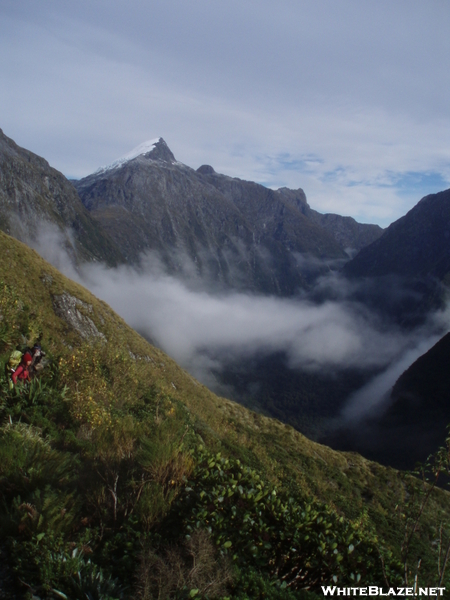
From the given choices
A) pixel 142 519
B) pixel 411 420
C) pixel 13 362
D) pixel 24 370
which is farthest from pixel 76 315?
pixel 411 420

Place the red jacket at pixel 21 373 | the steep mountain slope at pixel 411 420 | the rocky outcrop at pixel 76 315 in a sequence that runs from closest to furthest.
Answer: the red jacket at pixel 21 373 → the rocky outcrop at pixel 76 315 → the steep mountain slope at pixel 411 420

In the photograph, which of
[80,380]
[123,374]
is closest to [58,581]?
[80,380]

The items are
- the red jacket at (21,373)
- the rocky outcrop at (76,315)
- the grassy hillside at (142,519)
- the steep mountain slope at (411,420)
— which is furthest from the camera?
the steep mountain slope at (411,420)

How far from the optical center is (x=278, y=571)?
569 centimetres

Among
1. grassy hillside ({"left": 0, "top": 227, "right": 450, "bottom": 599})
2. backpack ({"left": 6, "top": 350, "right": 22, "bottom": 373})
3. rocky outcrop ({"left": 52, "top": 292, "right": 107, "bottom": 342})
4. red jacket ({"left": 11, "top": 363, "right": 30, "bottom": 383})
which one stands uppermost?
rocky outcrop ({"left": 52, "top": 292, "right": 107, "bottom": 342})

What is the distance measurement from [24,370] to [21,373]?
11cm

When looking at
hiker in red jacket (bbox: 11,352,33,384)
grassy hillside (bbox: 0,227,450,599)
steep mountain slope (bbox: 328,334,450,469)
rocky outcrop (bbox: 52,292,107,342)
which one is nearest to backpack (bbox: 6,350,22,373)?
hiker in red jacket (bbox: 11,352,33,384)

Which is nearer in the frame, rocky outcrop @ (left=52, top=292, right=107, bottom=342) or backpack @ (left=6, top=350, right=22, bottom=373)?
backpack @ (left=6, top=350, right=22, bottom=373)

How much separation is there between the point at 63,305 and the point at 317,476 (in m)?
17.9

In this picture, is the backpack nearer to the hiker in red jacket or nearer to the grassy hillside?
the hiker in red jacket

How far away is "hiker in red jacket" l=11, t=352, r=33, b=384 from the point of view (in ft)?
31.0

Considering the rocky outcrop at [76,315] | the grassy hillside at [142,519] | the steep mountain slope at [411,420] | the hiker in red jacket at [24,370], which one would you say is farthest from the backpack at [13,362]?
the steep mountain slope at [411,420]

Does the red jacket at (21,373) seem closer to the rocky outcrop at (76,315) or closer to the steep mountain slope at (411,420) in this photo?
the rocky outcrop at (76,315)

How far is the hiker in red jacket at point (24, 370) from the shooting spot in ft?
31.0
